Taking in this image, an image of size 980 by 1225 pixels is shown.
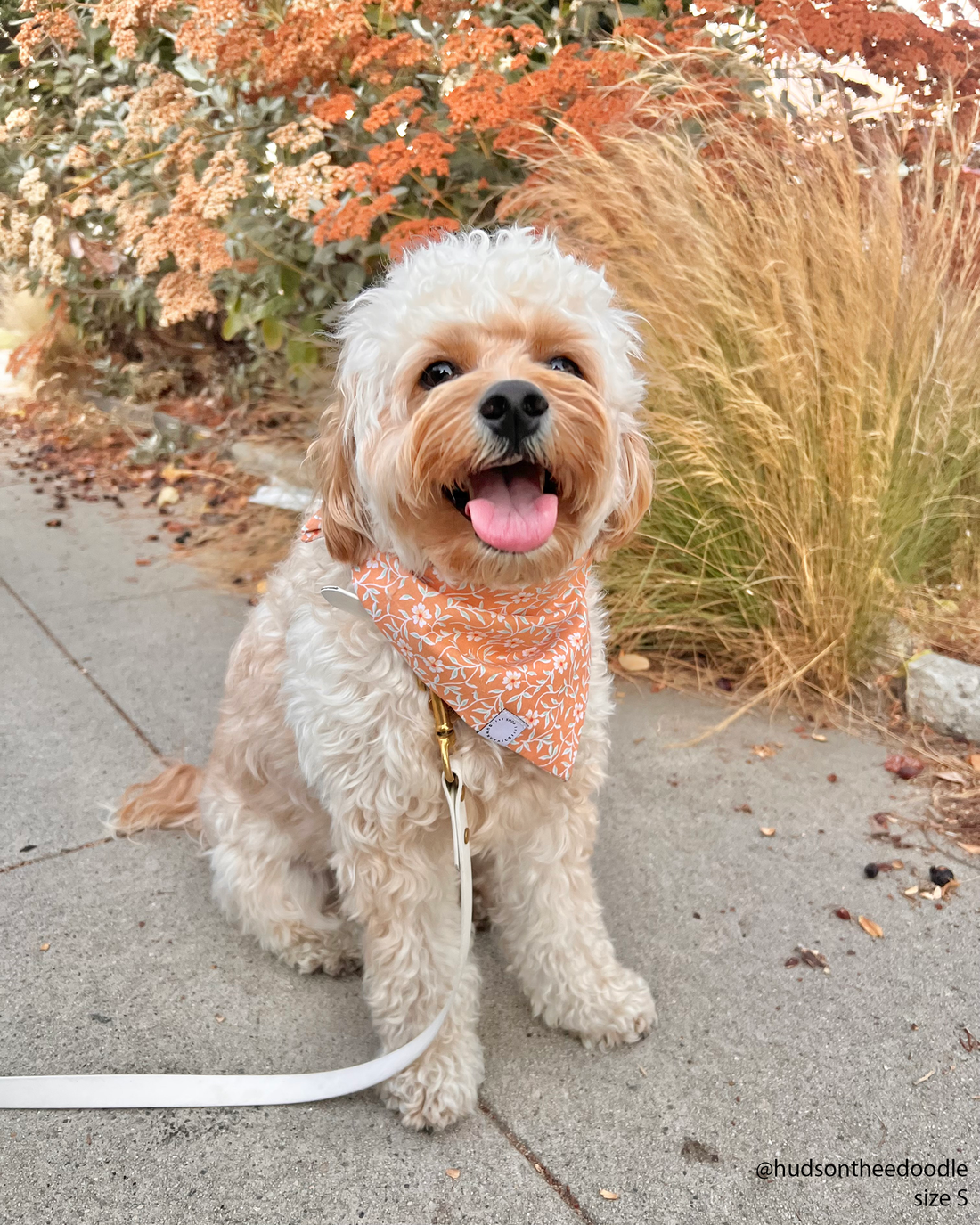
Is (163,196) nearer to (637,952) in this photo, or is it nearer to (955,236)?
(955,236)

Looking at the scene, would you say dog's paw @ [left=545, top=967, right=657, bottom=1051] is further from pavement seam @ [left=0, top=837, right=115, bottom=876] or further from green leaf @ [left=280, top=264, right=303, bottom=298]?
green leaf @ [left=280, top=264, right=303, bottom=298]

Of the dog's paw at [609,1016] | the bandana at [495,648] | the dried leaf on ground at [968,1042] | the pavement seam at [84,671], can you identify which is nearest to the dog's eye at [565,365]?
the bandana at [495,648]

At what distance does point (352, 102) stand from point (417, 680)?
3.60 metres

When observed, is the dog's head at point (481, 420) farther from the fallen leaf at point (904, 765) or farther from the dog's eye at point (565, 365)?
the fallen leaf at point (904, 765)

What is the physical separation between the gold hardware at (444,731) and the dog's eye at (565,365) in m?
0.78

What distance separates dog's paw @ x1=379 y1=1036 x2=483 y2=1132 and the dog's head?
3.77 ft

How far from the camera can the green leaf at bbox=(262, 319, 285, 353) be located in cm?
560

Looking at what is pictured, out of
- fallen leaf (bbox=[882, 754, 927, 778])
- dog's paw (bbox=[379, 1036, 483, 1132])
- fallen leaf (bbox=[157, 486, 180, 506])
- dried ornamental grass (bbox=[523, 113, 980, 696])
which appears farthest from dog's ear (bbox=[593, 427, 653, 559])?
fallen leaf (bbox=[157, 486, 180, 506])

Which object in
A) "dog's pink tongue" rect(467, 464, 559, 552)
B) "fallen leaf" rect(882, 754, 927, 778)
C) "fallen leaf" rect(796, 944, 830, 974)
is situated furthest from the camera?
"fallen leaf" rect(882, 754, 927, 778)

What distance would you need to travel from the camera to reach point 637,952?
9.05ft

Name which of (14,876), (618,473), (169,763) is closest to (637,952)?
(618,473)

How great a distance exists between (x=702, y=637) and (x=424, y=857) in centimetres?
233

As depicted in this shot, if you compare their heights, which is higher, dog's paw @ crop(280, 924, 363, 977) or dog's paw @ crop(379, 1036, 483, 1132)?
dog's paw @ crop(379, 1036, 483, 1132)

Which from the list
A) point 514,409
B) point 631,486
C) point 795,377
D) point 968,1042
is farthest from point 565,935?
point 795,377
